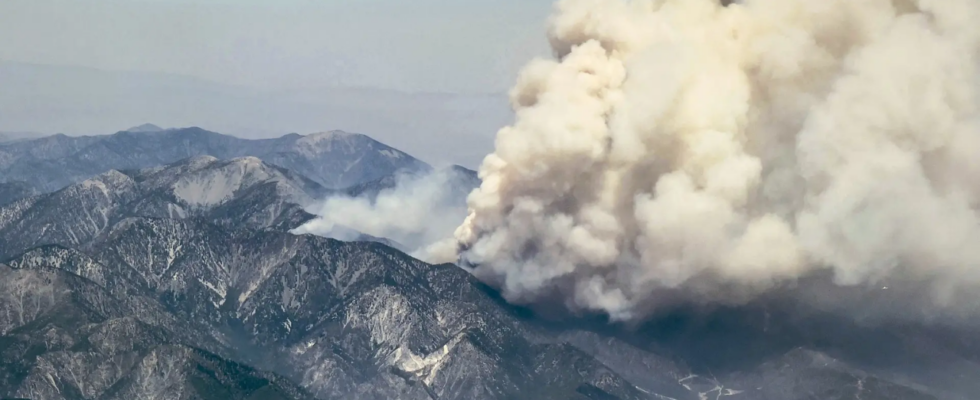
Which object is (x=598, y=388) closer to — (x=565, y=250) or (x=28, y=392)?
(x=565, y=250)

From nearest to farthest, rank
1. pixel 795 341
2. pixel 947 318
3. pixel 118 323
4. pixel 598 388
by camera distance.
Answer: pixel 947 318 → pixel 795 341 → pixel 598 388 → pixel 118 323

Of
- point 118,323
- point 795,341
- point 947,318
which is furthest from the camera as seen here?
point 118,323

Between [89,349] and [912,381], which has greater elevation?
[912,381]

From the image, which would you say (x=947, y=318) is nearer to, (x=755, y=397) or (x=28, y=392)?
(x=755, y=397)

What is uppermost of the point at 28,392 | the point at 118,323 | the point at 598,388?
the point at 598,388

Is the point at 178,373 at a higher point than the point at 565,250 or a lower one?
lower

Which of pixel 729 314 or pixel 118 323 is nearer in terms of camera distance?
pixel 729 314

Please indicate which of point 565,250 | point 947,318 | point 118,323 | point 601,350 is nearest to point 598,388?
point 601,350

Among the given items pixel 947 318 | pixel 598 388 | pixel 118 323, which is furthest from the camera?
pixel 118 323

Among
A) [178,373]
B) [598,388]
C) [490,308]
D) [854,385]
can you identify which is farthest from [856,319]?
[178,373]
